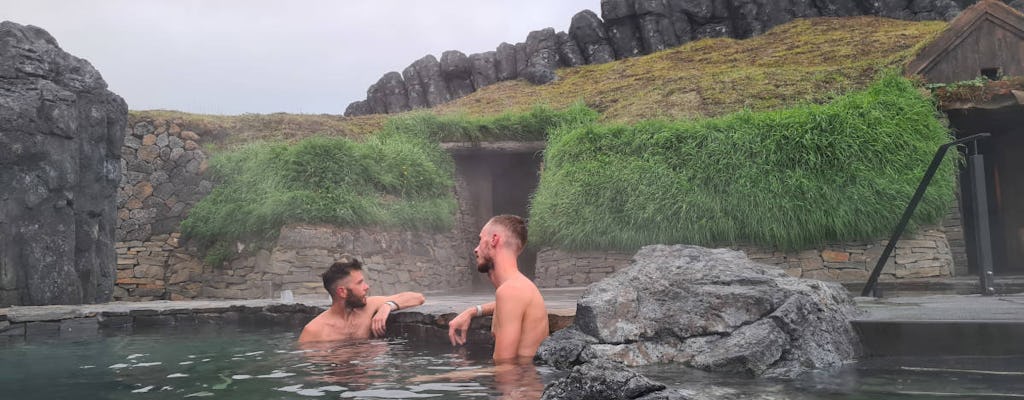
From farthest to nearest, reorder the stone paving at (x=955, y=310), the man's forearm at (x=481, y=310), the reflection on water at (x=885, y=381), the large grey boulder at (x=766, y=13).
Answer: the large grey boulder at (x=766, y=13)
the man's forearm at (x=481, y=310)
the stone paving at (x=955, y=310)
the reflection on water at (x=885, y=381)

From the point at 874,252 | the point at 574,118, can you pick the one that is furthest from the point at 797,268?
the point at 574,118

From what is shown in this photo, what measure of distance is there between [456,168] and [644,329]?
12.0 m

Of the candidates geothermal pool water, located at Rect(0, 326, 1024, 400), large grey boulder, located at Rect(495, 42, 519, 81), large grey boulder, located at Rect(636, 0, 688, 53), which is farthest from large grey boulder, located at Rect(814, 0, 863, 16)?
geothermal pool water, located at Rect(0, 326, 1024, 400)

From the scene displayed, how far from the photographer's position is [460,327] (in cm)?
577

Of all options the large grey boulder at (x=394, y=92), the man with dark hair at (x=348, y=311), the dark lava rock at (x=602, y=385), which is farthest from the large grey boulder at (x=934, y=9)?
the dark lava rock at (x=602, y=385)

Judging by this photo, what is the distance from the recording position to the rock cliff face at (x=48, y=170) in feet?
29.9

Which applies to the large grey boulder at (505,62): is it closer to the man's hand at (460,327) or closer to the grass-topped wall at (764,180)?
the grass-topped wall at (764,180)

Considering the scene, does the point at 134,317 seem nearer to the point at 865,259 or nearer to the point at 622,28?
the point at 865,259

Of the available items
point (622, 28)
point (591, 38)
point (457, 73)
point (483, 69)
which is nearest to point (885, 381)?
point (483, 69)

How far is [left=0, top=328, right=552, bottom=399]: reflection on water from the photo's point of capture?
402 cm

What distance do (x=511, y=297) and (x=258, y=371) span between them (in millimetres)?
1709

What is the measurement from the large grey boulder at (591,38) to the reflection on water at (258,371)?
20.9 m

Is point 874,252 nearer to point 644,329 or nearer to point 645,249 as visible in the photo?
point 645,249

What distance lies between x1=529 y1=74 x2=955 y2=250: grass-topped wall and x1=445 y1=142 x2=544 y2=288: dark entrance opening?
7.42 feet
